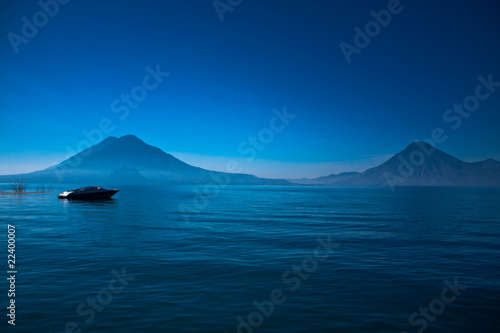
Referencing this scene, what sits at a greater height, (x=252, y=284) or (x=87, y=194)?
(x=87, y=194)

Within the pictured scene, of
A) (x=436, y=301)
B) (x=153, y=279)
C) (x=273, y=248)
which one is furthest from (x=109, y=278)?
(x=436, y=301)

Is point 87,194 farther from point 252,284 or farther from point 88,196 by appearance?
point 252,284

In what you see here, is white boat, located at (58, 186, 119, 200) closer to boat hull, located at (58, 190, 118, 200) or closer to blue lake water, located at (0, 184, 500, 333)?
boat hull, located at (58, 190, 118, 200)

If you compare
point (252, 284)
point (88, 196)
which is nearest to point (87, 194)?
point (88, 196)

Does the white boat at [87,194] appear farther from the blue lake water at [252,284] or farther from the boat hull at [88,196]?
the blue lake water at [252,284]

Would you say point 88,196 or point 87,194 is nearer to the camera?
point 87,194

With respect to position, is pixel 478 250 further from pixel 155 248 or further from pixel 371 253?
pixel 155 248

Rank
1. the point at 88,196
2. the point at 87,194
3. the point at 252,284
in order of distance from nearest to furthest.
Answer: the point at 252,284 < the point at 87,194 < the point at 88,196

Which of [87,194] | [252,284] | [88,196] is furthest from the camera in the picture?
[88,196]

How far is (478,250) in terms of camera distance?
1922cm

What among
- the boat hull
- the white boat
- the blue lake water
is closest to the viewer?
the blue lake water

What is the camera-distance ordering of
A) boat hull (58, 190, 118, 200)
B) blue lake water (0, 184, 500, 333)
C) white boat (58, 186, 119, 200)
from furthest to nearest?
white boat (58, 186, 119, 200) → boat hull (58, 190, 118, 200) → blue lake water (0, 184, 500, 333)

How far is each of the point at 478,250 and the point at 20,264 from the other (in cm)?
2635

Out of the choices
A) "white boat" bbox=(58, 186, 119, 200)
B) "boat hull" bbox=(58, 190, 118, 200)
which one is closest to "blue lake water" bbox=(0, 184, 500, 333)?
"boat hull" bbox=(58, 190, 118, 200)
